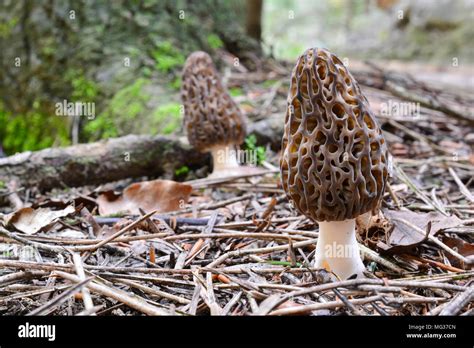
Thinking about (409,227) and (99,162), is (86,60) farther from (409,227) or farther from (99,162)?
(409,227)

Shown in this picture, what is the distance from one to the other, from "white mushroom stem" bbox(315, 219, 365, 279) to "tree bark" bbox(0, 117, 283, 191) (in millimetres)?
1721

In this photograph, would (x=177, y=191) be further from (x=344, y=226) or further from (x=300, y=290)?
(x=300, y=290)

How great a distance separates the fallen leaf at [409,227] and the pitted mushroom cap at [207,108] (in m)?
1.46

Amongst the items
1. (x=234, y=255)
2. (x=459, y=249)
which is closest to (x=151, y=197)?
(x=234, y=255)

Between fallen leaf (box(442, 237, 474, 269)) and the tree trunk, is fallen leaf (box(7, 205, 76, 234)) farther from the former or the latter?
the tree trunk

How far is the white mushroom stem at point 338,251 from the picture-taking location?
200 cm

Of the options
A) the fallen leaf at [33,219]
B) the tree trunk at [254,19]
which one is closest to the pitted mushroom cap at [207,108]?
the fallen leaf at [33,219]

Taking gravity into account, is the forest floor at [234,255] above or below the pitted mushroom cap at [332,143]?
below

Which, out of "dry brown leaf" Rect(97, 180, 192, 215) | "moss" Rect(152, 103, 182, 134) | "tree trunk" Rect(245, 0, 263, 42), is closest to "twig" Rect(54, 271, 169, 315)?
"dry brown leaf" Rect(97, 180, 192, 215)

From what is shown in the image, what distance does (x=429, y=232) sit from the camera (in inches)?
78.5

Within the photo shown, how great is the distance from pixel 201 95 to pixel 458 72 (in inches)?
340

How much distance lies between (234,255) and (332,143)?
613mm

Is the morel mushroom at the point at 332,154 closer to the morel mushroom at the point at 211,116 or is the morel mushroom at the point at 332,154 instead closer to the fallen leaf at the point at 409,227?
the fallen leaf at the point at 409,227
